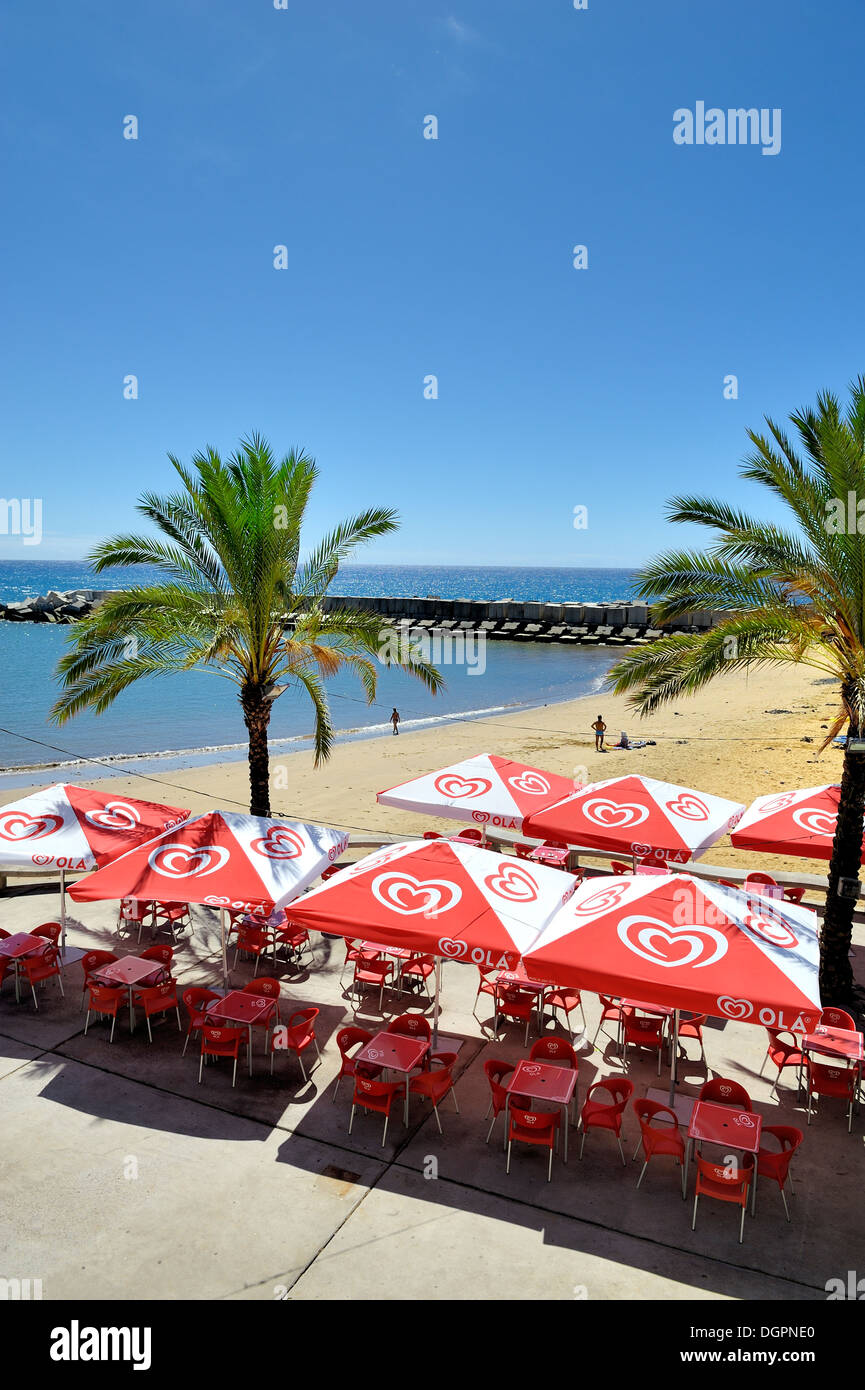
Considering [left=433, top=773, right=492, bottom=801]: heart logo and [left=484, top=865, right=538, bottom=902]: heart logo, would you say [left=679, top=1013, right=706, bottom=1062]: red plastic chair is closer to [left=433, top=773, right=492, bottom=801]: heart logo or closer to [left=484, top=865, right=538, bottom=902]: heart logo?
[left=484, top=865, right=538, bottom=902]: heart logo

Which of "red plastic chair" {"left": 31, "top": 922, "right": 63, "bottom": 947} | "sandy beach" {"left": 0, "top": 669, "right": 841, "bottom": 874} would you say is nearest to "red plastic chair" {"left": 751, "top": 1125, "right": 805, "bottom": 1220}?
"red plastic chair" {"left": 31, "top": 922, "right": 63, "bottom": 947}

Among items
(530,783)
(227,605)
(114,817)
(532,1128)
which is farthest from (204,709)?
(532,1128)

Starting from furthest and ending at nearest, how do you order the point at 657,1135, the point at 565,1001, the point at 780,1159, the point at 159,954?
the point at 159,954 < the point at 565,1001 < the point at 657,1135 < the point at 780,1159

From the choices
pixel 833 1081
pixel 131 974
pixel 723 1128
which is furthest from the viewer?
pixel 131 974

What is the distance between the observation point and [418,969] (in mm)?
9930

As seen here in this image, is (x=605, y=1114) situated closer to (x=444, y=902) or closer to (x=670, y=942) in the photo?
(x=670, y=942)

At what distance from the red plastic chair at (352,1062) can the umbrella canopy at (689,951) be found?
198cm

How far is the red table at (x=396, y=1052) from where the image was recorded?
7125 millimetres

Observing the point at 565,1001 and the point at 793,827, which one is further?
the point at 793,827

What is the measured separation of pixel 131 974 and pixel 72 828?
1842 millimetres

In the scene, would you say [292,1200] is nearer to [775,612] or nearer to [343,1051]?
[343,1051]

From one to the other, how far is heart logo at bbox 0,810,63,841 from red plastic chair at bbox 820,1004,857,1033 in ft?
28.4

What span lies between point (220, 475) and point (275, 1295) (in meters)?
10.5

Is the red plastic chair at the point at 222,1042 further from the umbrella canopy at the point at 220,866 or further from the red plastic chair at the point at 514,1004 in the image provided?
the red plastic chair at the point at 514,1004
